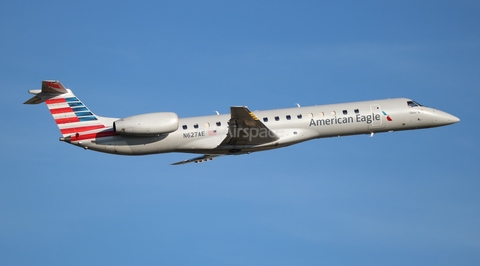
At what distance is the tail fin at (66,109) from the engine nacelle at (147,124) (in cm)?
195

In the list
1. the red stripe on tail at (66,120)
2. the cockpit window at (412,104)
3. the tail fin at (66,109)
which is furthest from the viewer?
the cockpit window at (412,104)

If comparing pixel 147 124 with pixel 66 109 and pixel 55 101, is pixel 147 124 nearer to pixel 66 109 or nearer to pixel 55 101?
pixel 66 109

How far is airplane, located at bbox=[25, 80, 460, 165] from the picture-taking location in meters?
39.7

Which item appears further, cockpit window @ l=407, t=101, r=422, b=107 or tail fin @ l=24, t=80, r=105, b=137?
cockpit window @ l=407, t=101, r=422, b=107

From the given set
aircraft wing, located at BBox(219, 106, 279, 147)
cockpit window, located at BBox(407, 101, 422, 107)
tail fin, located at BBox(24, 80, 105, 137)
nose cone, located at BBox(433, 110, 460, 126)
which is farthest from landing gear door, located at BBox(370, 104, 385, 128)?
tail fin, located at BBox(24, 80, 105, 137)

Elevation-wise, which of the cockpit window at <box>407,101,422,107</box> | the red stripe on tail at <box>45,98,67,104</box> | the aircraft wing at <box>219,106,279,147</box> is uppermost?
the red stripe on tail at <box>45,98,67,104</box>

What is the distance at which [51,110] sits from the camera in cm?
4000

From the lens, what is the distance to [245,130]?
4022 cm

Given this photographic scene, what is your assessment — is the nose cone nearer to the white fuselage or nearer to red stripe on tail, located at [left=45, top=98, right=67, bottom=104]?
the white fuselage

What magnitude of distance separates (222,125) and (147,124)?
177 inches

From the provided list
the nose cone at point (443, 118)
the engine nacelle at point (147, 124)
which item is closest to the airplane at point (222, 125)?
the engine nacelle at point (147, 124)

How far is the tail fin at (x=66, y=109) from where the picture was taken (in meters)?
39.6

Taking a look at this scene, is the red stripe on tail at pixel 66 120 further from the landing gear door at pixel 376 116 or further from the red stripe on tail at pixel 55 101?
the landing gear door at pixel 376 116

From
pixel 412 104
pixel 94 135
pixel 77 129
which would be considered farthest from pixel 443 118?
pixel 77 129
